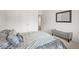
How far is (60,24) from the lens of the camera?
0.88 meters

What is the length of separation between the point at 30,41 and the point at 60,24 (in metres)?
0.36

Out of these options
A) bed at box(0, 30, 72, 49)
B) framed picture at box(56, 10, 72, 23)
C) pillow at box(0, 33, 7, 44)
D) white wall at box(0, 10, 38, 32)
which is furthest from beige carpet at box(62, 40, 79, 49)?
pillow at box(0, 33, 7, 44)

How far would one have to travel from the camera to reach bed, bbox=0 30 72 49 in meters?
0.75

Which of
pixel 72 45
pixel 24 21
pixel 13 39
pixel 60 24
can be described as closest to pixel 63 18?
pixel 60 24

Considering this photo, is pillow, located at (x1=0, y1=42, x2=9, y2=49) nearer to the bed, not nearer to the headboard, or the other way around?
the bed

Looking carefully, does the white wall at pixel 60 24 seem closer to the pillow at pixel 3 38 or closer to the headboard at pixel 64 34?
the headboard at pixel 64 34

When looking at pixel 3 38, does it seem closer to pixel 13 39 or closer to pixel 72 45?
pixel 13 39

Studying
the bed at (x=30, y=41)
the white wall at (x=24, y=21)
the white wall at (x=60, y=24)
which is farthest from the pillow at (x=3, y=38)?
the white wall at (x=60, y=24)

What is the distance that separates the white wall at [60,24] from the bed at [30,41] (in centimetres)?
12

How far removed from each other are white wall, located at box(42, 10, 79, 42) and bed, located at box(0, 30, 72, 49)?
0.12m
